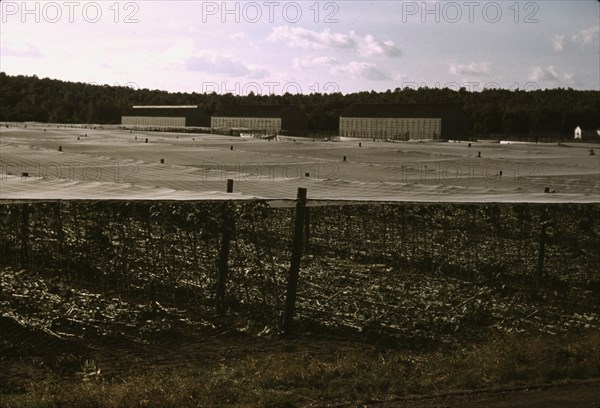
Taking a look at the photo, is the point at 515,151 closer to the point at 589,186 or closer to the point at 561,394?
the point at 589,186

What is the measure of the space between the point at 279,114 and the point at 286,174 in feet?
276

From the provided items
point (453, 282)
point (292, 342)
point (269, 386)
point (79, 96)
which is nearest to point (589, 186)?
point (453, 282)

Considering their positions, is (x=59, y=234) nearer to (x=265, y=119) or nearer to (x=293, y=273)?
(x=293, y=273)

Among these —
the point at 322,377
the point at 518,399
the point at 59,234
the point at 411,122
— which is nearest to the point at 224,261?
the point at 59,234

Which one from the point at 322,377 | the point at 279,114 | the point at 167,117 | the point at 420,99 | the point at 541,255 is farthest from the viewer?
the point at 420,99

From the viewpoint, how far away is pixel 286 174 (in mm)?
35375

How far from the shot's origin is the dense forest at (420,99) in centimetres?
11206

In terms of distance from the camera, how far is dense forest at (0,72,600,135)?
368 ft

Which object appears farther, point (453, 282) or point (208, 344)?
point (453, 282)

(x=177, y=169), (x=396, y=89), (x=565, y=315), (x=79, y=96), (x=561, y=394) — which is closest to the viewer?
(x=561, y=394)

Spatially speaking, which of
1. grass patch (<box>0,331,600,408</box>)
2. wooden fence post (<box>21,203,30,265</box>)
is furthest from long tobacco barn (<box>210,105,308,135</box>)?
grass patch (<box>0,331,600,408</box>)

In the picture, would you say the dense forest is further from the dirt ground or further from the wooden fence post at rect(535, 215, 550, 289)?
the dirt ground

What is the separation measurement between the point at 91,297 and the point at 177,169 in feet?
56.1

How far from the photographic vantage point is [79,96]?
511ft
